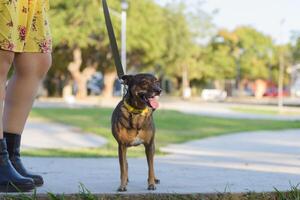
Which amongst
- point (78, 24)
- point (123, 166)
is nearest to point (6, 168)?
A: point (123, 166)

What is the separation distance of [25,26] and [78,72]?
5233 centimetres

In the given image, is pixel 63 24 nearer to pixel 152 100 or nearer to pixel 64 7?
pixel 64 7

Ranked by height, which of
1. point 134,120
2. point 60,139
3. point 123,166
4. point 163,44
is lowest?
point 60,139

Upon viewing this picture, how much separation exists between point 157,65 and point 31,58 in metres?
61.8

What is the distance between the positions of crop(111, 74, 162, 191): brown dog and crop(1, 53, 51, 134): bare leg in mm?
640

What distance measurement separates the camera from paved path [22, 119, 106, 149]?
13.0 metres

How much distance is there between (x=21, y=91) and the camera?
443cm

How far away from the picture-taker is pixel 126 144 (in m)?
4.61

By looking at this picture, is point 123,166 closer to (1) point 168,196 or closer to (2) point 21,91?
(1) point 168,196

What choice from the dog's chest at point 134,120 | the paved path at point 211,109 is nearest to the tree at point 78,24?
the paved path at point 211,109

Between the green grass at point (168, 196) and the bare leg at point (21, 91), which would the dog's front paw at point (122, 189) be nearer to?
the green grass at point (168, 196)

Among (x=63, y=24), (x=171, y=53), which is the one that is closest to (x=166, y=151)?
(x=63, y=24)

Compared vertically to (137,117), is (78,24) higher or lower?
higher

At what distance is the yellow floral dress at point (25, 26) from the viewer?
13.3 ft
